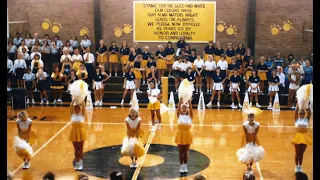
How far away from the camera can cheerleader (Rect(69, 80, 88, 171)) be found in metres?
9.48

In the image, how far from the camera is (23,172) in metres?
9.55

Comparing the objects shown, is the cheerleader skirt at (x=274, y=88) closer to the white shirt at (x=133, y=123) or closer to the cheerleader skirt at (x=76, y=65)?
the cheerleader skirt at (x=76, y=65)

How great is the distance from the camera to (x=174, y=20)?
21203 millimetres

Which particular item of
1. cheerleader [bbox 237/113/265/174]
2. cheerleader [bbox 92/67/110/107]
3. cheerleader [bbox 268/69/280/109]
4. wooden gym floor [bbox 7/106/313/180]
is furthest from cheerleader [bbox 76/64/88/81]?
cheerleader [bbox 237/113/265/174]

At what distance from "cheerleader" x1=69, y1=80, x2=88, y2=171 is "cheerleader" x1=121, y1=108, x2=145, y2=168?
983mm

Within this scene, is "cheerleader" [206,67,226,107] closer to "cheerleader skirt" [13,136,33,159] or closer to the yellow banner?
the yellow banner

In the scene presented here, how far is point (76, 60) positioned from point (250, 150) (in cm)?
1158

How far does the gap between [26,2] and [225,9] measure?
9948 millimetres

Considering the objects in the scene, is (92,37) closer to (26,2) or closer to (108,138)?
(26,2)

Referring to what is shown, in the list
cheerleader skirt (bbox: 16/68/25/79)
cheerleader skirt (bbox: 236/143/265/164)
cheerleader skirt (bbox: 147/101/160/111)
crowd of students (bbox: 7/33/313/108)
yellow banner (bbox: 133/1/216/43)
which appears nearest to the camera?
cheerleader skirt (bbox: 236/143/265/164)

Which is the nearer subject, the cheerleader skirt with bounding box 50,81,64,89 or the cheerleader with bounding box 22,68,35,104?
the cheerleader with bounding box 22,68,35,104
